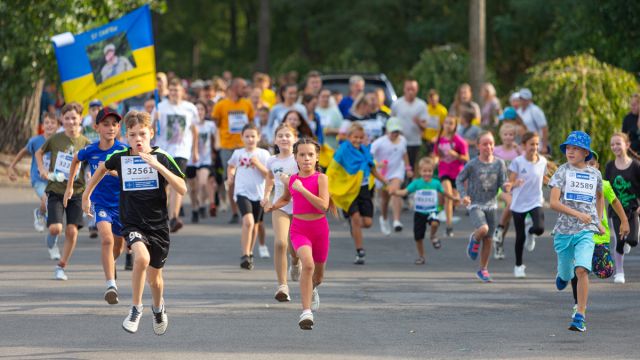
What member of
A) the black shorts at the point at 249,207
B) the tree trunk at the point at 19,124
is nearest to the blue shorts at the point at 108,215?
the black shorts at the point at 249,207

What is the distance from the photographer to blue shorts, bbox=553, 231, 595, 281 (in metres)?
11.2

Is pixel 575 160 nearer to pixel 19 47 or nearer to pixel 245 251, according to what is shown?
pixel 245 251

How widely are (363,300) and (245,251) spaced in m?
2.69

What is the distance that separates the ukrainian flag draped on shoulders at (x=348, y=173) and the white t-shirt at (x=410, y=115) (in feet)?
20.1

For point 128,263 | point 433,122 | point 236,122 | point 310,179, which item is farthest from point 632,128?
point 310,179

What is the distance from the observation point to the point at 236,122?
2077 cm

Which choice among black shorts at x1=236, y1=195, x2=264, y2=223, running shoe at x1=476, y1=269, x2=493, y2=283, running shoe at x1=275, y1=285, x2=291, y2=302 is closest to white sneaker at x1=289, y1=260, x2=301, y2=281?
running shoe at x1=275, y1=285, x2=291, y2=302

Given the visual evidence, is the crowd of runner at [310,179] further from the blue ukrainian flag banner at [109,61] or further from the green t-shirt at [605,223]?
the blue ukrainian flag banner at [109,61]

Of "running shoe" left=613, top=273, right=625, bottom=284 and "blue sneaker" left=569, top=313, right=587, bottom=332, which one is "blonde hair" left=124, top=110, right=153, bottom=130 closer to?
"blue sneaker" left=569, top=313, right=587, bottom=332

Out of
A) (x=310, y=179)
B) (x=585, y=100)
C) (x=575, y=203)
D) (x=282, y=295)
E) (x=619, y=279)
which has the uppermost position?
(x=585, y=100)

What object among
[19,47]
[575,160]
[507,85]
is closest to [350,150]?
[575,160]

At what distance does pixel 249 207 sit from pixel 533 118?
6.49 m

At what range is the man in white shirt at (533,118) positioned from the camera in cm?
2036

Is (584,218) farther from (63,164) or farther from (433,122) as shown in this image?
(433,122)
